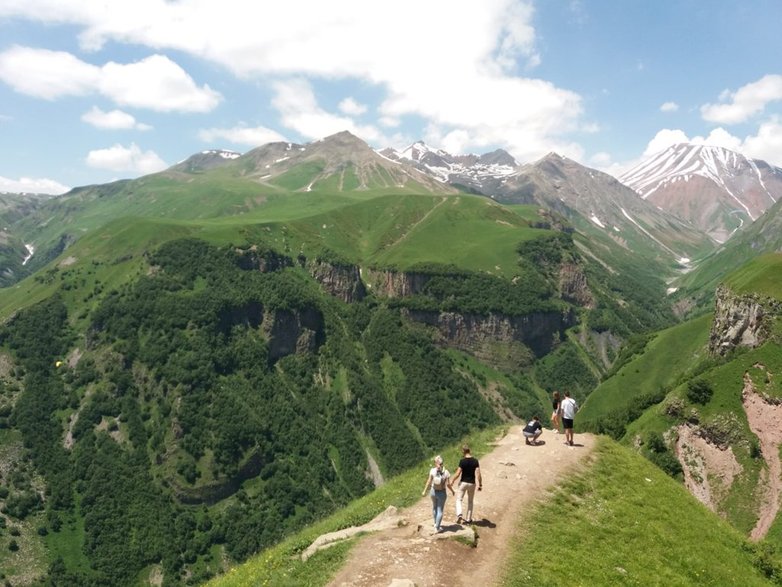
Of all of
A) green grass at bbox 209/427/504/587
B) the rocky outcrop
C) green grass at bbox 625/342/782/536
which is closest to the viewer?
green grass at bbox 209/427/504/587

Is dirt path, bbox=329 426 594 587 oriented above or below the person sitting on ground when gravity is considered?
below

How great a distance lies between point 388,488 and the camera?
4619cm

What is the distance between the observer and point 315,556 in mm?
31391

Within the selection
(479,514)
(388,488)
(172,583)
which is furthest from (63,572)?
(479,514)

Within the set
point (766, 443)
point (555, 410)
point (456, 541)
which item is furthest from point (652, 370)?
point (456, 541)

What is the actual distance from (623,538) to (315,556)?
2040cm

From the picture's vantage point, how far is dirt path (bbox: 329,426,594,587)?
1091 inches

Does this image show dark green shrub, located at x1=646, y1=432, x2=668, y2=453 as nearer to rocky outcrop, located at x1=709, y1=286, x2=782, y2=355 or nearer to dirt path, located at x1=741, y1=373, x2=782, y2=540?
dirt path, located at x1=741, y1=373, x2=782, y2=540

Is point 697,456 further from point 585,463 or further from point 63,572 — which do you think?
point 63,572

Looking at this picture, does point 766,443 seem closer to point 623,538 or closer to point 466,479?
point 623,538

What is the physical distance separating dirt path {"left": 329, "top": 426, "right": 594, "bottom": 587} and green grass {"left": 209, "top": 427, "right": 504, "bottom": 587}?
3.67 feet

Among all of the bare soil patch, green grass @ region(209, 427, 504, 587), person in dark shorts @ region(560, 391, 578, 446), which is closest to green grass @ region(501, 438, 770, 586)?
person in dark shorts @ region(560, 391, 578, 446)

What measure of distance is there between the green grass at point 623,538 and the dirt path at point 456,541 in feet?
3.87

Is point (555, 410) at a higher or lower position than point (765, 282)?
lower
